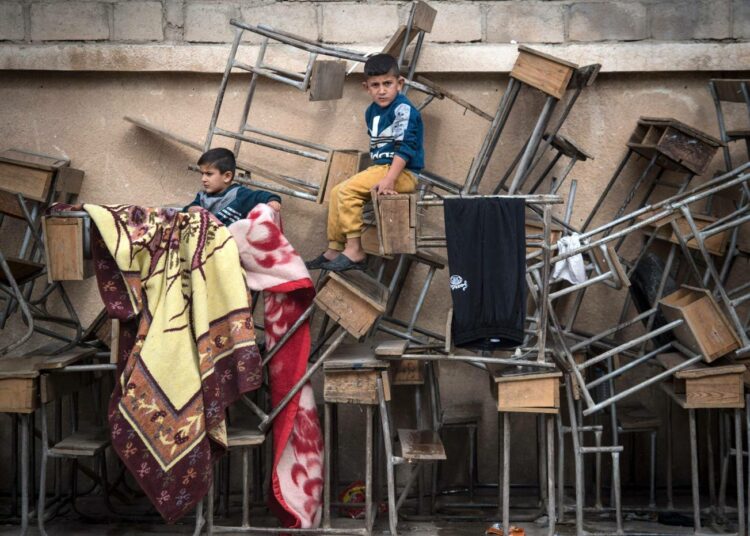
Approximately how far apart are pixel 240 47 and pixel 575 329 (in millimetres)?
2609

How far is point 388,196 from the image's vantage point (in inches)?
210

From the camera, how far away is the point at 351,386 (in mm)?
5621

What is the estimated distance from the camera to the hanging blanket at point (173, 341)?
17.5 feet

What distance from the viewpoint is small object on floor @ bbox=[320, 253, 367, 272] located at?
5.73 m

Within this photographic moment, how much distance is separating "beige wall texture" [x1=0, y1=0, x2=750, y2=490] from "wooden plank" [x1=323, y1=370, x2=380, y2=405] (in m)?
1.04

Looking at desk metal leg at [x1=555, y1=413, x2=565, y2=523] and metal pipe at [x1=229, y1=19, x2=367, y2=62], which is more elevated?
metal pipe at [x1=229, y1=19, x2=367, y2=62]

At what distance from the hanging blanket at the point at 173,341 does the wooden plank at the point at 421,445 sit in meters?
0.85

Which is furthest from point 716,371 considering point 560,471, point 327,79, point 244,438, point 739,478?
point 327,79

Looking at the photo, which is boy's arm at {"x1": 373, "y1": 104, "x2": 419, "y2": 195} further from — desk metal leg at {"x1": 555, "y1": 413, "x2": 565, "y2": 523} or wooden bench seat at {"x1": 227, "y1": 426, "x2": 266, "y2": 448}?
desk metal leg at {"x1": 555, "y1": 413, "x2": 565, "y2": 523}

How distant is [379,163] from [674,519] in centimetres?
254

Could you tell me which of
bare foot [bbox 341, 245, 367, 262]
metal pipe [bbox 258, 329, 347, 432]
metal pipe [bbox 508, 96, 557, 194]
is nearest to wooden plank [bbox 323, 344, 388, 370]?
metal pipe [bbox 258, 329, 347, 432]

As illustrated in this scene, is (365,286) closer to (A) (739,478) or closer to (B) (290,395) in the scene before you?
(B) (290,395)

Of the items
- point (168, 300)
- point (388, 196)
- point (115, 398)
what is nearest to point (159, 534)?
point (115, 398)

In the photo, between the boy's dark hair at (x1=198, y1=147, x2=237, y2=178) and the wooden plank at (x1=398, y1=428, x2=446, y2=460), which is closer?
the wooden plank at (x1=398, y1=428, x2=446, y2=460)
